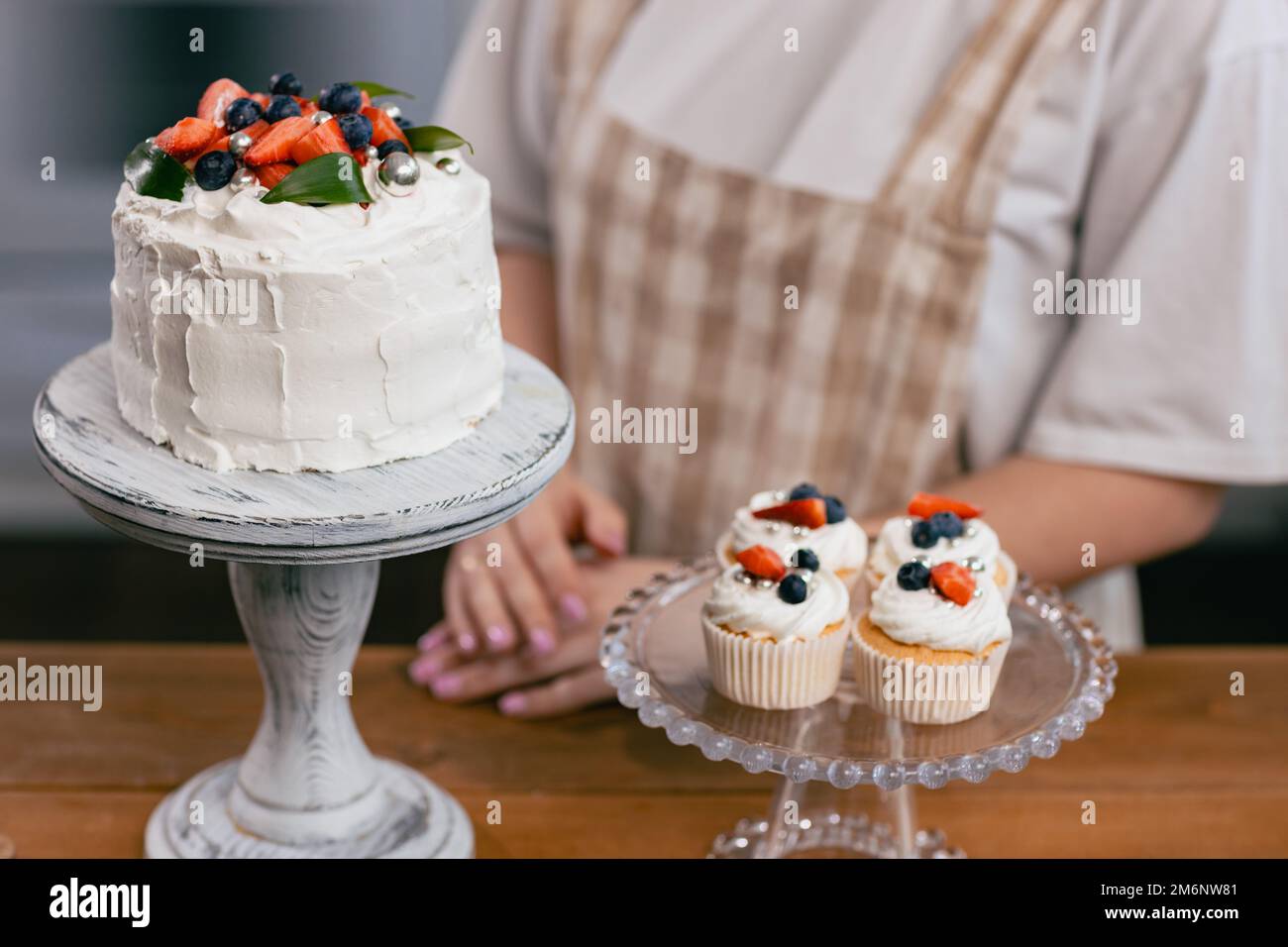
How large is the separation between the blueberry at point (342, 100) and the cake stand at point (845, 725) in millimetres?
434

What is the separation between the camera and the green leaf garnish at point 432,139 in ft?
3.39

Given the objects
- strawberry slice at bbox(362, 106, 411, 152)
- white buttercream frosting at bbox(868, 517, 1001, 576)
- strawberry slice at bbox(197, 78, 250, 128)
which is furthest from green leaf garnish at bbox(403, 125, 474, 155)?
white buttercream frosting at bbox(868, 517, 1001, 576)

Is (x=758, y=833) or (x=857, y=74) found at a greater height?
(x=857, y=74)

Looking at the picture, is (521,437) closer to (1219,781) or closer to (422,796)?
(422,796)

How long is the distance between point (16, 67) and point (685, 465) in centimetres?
215

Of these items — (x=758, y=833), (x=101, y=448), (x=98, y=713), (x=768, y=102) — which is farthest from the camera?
(x=768, y=102)

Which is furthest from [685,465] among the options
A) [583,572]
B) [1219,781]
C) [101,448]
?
[101,448]

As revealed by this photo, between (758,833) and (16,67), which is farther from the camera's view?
(16,67)

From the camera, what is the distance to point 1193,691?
139cm

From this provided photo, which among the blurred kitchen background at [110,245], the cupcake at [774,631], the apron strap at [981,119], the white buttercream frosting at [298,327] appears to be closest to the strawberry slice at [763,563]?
the cupcake at [774,631]

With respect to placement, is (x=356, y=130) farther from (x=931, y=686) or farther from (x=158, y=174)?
(x=931, y=686)

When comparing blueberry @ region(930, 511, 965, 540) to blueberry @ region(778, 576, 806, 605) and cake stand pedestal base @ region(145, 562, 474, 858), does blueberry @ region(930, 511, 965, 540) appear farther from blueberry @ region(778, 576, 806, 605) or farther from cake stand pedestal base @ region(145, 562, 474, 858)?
cake stand pedestal base @ region(145, 562, 474, 858)

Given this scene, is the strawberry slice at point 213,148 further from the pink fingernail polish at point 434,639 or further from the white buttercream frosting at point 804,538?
the pink fingernail polish at point 434,639

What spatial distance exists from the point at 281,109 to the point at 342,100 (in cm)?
4
